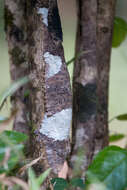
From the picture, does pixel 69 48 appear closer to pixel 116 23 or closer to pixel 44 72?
pixel 116 23

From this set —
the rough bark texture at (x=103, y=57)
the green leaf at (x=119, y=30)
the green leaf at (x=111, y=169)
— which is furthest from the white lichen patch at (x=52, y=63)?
the green leaf at (x=119, y=30)

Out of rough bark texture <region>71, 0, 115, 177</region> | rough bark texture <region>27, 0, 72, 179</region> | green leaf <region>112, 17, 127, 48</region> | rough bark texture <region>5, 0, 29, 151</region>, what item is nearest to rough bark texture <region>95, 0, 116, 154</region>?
rough bark texture <region>71, 0, 115, 177</region>

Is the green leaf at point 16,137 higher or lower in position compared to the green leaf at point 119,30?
lower

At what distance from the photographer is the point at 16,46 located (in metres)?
0.74

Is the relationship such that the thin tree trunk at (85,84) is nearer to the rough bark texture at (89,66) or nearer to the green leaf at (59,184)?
the rough bark texture at (89,66)

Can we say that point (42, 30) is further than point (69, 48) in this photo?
No

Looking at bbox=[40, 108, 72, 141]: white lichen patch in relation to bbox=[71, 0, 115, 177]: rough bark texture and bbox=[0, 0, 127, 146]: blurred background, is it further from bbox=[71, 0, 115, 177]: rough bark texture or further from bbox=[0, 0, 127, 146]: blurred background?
bbox=[0, 0, 127, 146]: blurred background

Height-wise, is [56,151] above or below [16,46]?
below

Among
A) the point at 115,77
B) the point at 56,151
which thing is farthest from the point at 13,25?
the point at 115,77

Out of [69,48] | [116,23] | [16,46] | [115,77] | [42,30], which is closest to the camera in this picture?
[42,30]

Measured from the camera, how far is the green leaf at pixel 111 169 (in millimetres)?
373

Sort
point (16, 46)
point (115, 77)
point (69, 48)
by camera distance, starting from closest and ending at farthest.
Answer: point (16, 46) → point (69, 48) → point (115, 77)

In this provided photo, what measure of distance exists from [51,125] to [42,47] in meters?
0.14

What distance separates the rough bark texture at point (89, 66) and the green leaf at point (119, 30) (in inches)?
4.5
